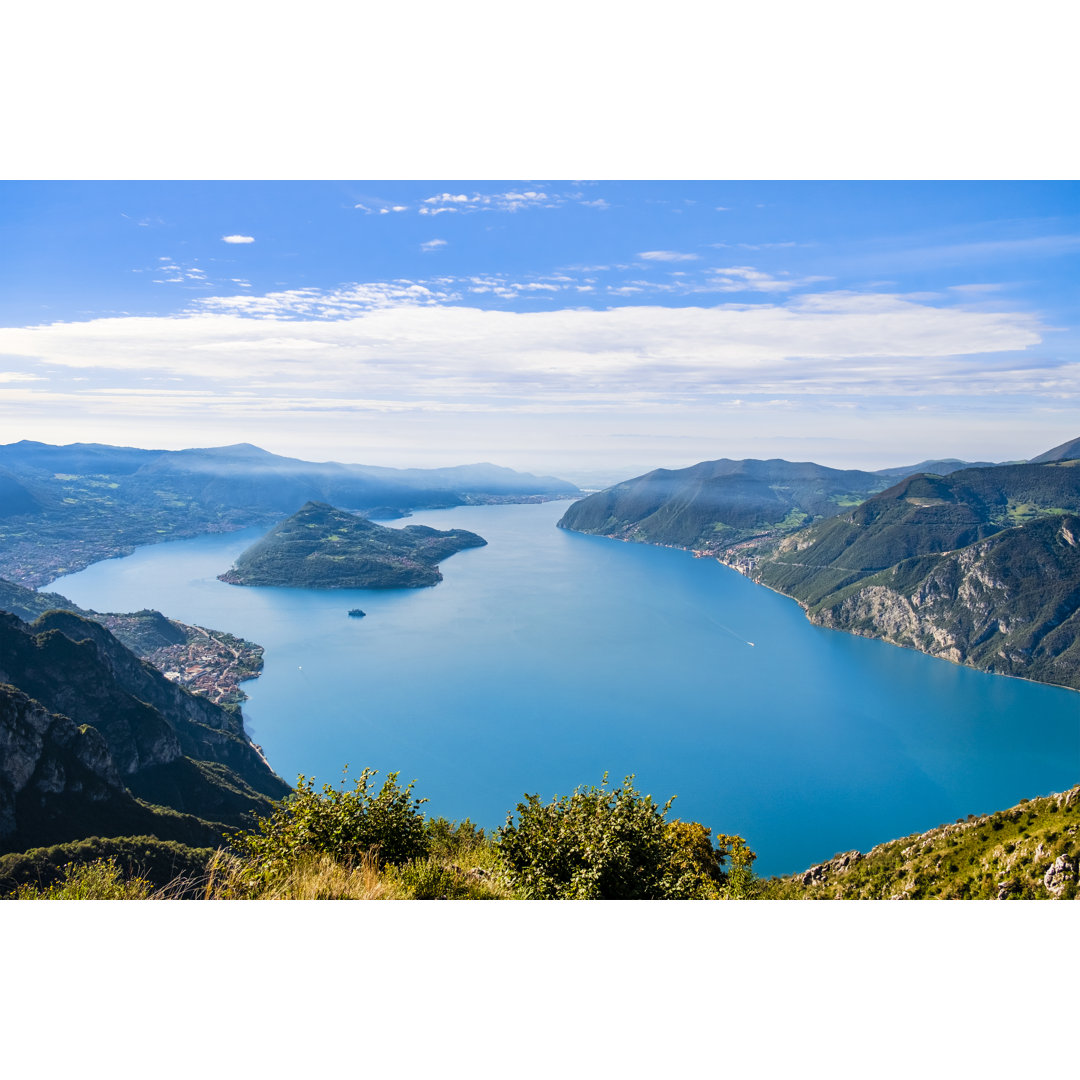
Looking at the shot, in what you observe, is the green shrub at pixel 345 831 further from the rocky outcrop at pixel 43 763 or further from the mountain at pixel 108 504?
the mountain at pixel 108 504

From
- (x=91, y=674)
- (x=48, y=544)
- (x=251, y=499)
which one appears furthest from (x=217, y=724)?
(x=251, y=499)

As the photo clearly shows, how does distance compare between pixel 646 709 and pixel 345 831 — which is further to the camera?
pixel 646 709

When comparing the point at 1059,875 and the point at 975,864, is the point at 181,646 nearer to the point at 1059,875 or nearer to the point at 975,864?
the point at 975,864

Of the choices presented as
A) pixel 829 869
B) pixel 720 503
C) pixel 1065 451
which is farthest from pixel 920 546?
pixel 1065 451

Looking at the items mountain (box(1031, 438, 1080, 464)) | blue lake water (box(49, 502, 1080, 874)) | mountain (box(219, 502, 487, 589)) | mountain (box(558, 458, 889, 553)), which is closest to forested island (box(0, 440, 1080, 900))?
mountain (box(219, 502, 487, 589))

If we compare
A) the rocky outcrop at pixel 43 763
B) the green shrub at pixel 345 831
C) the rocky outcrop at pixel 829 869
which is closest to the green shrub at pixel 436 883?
the green shrub at pixel 345 831
